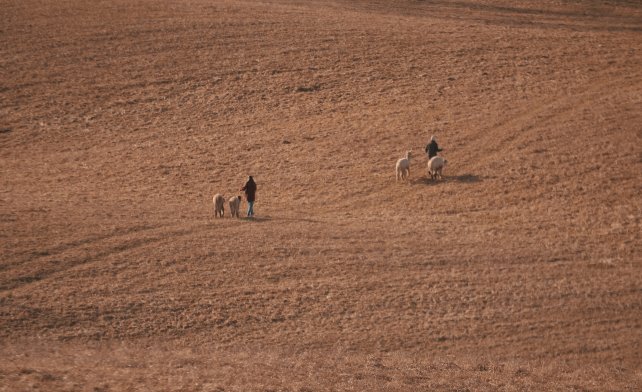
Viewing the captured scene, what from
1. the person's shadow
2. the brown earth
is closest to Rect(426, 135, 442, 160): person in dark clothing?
the brown earth

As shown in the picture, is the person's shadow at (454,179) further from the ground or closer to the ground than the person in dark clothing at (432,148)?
closer to the ground

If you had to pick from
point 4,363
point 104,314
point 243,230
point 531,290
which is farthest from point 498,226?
point 4,363

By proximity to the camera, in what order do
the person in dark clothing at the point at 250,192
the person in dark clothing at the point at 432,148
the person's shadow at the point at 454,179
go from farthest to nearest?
the person in dark clothing at the point at 432,148 → the person's shadow at the point at 454,179 → the person in dark clothing at the point at 250,192

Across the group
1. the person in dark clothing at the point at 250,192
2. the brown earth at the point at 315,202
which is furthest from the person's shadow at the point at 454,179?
the person in dark clothing at the point at 250,192

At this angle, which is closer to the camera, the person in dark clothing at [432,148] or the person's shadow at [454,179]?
the person's shadow at [454,179]

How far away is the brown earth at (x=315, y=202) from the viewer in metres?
17.8

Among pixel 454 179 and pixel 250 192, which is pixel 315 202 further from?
pixel 454 179

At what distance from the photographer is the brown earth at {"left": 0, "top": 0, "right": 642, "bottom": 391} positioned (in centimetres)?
1781

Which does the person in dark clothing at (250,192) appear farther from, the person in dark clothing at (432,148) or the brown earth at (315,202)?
the person in dark clothing at (432,148)

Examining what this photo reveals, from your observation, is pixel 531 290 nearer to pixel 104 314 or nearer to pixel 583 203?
pixel 583 203

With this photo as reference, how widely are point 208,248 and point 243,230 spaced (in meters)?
1.92

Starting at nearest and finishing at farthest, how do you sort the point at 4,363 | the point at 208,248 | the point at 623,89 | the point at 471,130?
the point at 4,363 → the point at 208,248 → the point at 471,130 → the point at 623,89

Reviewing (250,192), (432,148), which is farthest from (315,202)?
(432,148)

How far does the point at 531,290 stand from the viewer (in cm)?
2105
